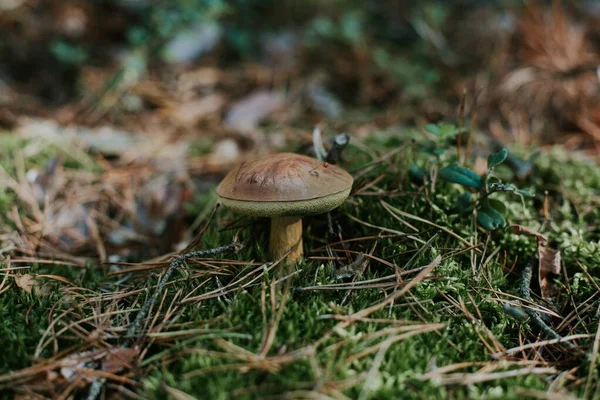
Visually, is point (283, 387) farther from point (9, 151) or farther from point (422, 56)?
point (422, 56)

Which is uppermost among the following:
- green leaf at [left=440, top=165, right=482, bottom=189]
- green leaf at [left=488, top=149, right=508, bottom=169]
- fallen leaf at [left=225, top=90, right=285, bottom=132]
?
green leaf at [left=488, top=149, right=508, bottom=169]

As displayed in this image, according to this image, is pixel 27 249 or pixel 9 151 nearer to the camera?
pixel 27 249

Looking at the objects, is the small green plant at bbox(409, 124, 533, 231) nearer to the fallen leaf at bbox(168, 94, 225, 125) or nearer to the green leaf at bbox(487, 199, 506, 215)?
the green leaf at bbox(487, 199, 506, 215)

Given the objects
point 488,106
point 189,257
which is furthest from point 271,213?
point 488,106

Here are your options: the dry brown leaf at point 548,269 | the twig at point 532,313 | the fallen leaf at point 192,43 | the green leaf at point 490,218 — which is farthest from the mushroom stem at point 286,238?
the fallen leaf at point 192,43

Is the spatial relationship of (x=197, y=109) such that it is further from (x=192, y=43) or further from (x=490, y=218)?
(x=490, y=218)

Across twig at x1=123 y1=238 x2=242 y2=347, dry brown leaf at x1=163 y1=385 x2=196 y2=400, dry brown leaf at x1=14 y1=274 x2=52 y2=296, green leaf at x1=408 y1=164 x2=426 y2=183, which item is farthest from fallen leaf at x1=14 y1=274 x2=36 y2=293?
green leaf at x1=408 y1=164 x2=426 y2=183
